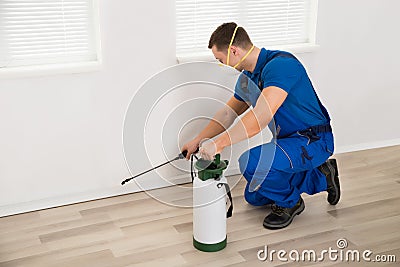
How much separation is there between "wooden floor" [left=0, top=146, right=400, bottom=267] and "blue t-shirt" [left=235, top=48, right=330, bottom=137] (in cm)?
46

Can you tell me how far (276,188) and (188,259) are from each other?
56cm

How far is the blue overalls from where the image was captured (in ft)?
9.04

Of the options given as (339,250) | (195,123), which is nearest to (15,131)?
(195,123)

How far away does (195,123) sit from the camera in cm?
319

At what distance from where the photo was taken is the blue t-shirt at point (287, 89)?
2.67m

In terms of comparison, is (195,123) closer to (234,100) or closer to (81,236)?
(234,100)

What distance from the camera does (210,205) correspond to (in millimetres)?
2566

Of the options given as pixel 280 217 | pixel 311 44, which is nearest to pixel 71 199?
pixel 280 217

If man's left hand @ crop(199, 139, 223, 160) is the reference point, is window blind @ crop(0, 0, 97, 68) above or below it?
above

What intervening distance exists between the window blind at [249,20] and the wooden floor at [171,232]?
2.69 ft

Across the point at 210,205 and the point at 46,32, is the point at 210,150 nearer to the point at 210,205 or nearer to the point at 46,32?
the point at 210,205

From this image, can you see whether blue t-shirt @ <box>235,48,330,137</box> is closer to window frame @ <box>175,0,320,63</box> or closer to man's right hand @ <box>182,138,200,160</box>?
man's right hand @ <box>182,138,200,160</box>

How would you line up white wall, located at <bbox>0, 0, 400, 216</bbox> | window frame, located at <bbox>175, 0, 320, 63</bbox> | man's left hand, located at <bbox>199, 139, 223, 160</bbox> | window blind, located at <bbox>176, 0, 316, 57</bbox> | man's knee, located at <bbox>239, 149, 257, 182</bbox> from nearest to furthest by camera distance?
man's left hand, located at <bbox>199, 139, 223, 160</bbox>
man's knee, located at <bbox>239, 149, 257, 182</bbox>
white wall, located at <bbox>0, 0, 400, 216</bbox>
window blind, located at <bbox>176, 0, 316, 57</bbox>
window frame, located at <bbox>175, 0, 320, 63</bbox>

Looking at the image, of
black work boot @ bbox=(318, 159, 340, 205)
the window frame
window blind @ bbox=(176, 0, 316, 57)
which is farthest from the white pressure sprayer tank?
the window frame
